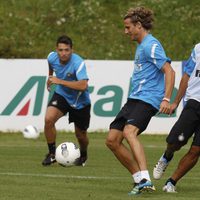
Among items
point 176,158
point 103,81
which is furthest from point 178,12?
point 176,158

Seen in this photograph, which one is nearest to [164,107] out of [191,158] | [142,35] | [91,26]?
[191,158]

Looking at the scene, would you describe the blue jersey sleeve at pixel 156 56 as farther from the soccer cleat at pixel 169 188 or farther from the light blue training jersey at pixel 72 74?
the light blue training jersey at pixel 72 74

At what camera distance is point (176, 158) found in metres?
17.1

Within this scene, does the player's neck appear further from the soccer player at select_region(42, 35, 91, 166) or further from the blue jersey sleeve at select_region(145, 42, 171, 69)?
the soccer player at select_region(42, 35, 91, 166)

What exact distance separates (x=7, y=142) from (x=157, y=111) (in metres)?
9.87

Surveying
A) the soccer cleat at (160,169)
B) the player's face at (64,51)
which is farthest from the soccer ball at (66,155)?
the soccer cleat at (160,169)

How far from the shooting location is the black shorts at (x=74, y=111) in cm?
1543

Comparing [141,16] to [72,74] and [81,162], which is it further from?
[81,162]

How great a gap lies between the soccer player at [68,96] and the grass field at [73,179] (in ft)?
1.44

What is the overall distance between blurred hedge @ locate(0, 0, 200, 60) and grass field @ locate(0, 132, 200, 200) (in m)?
8.81

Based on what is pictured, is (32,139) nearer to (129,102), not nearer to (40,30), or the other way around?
(40,30)

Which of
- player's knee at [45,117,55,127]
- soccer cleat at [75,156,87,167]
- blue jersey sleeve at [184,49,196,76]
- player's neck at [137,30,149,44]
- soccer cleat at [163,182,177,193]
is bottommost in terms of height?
soccer cleat at [75,156,87,167]

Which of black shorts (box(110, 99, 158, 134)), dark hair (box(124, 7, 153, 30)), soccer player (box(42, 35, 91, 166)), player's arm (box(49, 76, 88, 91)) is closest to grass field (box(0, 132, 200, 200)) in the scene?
soccer player (box(42, 35, 91, 166))

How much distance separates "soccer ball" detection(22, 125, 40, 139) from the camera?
2158 cm
